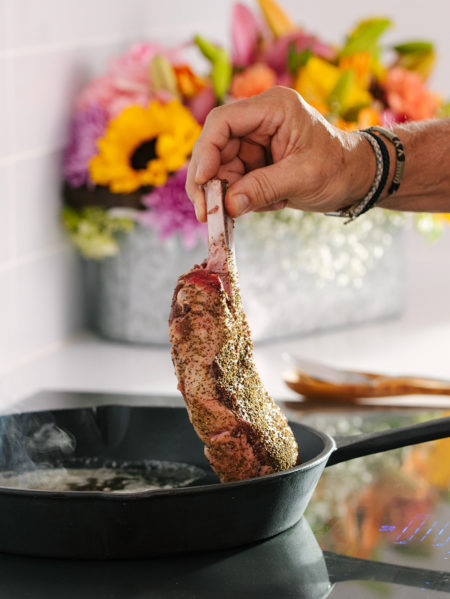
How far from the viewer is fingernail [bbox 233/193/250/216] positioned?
89 centimetres

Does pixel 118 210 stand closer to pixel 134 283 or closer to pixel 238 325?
pixel 134 283

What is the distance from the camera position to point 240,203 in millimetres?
888

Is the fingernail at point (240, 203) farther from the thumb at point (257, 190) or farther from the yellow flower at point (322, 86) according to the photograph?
the yellow flower at point (322, 86)

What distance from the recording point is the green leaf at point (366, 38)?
1.93 meters

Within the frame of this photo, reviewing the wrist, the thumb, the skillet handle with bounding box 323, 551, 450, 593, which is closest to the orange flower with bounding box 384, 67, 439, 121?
the wrist

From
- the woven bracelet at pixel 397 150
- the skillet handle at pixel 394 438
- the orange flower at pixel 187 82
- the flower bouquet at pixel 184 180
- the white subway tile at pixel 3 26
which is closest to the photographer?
the skillet handle at pixel 394 438

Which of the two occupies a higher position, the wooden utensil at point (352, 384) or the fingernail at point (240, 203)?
A: the fingernail at point (240, 203)

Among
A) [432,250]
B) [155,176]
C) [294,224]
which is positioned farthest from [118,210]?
[432,250]

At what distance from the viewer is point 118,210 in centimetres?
176

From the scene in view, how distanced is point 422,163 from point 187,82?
2.59 feet

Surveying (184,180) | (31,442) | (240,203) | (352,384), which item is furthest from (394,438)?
(184,180)

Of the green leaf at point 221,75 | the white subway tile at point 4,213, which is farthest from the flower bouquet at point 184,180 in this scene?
the white subway tile at point 4,213

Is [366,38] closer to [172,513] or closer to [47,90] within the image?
[47,90]

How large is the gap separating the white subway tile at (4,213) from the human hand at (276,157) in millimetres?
723
